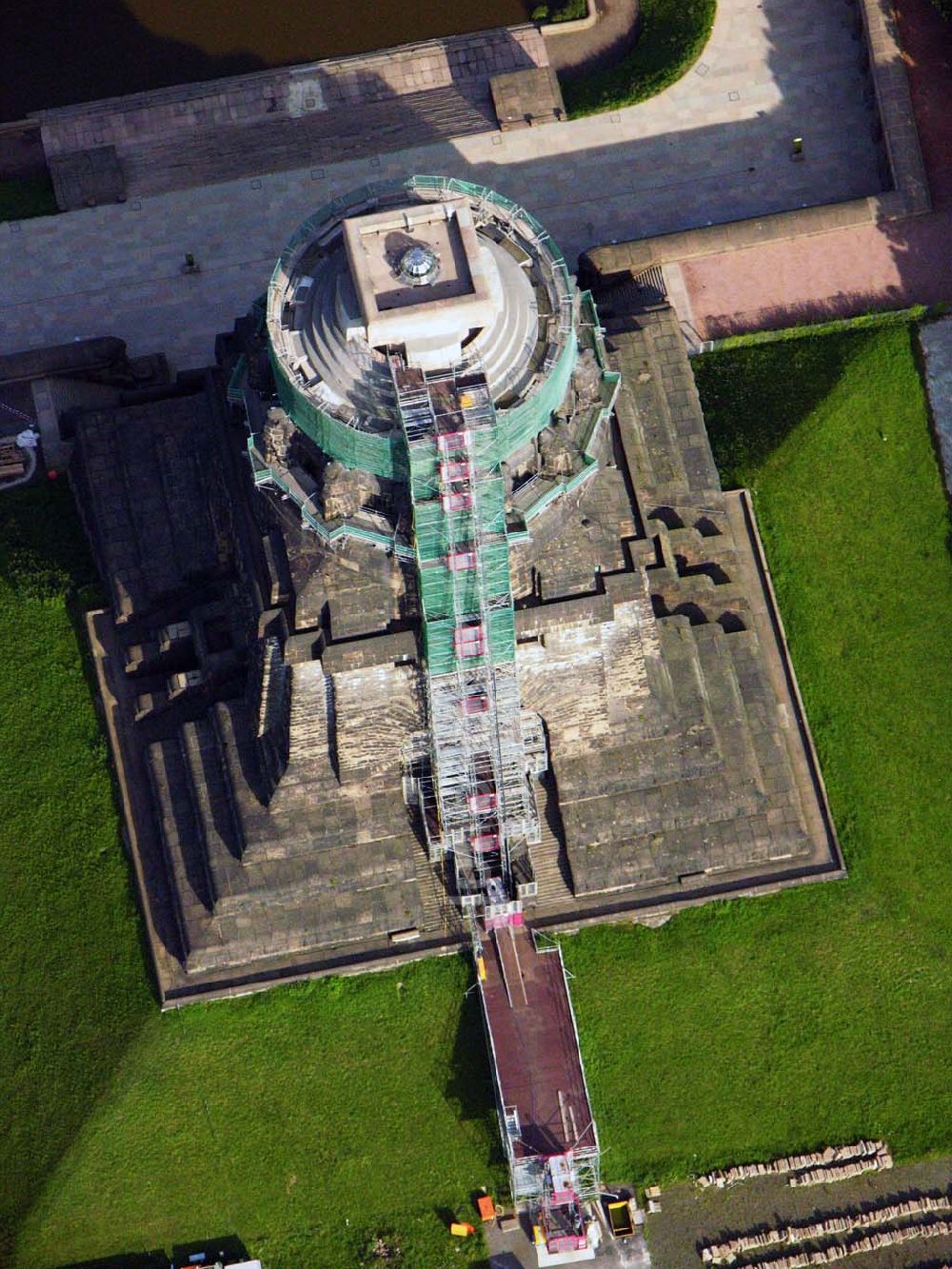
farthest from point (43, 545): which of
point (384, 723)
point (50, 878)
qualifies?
point (384, 723)

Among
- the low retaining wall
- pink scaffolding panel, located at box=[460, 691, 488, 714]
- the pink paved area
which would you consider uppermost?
the low retaining wall

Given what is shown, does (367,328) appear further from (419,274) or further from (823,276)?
(823,276)

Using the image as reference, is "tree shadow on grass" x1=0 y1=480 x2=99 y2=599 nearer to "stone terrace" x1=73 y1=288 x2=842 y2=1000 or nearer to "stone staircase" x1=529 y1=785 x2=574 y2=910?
"stone terrace" x1=73 y1=288 x2=842 y2=1000

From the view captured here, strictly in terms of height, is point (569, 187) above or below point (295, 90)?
below

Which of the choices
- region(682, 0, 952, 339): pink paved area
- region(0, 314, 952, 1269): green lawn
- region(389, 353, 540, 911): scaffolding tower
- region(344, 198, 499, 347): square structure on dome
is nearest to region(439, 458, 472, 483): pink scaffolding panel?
region(389, 353, 540, 911): scaffolding tower

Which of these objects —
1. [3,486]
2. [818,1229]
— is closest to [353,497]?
[3,486]

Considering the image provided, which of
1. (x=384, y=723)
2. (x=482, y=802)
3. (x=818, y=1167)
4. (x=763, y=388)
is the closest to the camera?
(x=384, y=723)
